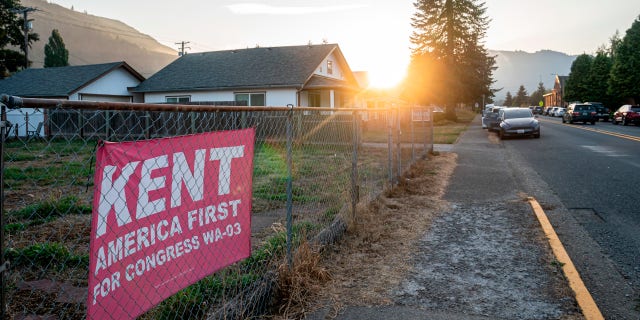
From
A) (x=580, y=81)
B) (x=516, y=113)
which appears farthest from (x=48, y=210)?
(x=580, y=81)

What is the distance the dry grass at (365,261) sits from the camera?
413cm

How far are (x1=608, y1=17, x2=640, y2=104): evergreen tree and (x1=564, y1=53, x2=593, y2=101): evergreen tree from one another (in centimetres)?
1916

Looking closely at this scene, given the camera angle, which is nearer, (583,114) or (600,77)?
(583,114)

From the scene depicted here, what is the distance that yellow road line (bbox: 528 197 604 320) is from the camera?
12.4 ft

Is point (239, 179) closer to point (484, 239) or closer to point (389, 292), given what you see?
point (389, 292)

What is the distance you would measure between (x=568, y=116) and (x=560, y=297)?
44.0 metres

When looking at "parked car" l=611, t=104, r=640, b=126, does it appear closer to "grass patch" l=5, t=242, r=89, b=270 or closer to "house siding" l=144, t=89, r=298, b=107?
"house siding" l=144, t=89, r=298, b=107

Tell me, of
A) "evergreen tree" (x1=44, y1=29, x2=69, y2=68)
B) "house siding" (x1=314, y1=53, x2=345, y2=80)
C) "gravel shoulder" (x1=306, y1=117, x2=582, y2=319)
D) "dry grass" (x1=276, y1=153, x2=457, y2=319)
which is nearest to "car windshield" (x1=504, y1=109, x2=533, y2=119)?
"house siding" (x1=314, y1=53, x2=345, y2=80)

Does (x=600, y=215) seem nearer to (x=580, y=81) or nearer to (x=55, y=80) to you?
(x=55, y=80)

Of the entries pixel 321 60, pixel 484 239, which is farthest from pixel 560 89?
pixel 484 239

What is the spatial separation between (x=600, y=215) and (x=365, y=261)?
4.32 m

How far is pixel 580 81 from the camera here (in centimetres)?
7931

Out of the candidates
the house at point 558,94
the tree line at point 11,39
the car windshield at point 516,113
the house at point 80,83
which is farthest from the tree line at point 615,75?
the tree line at point 11,39

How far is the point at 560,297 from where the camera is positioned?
4094mm
